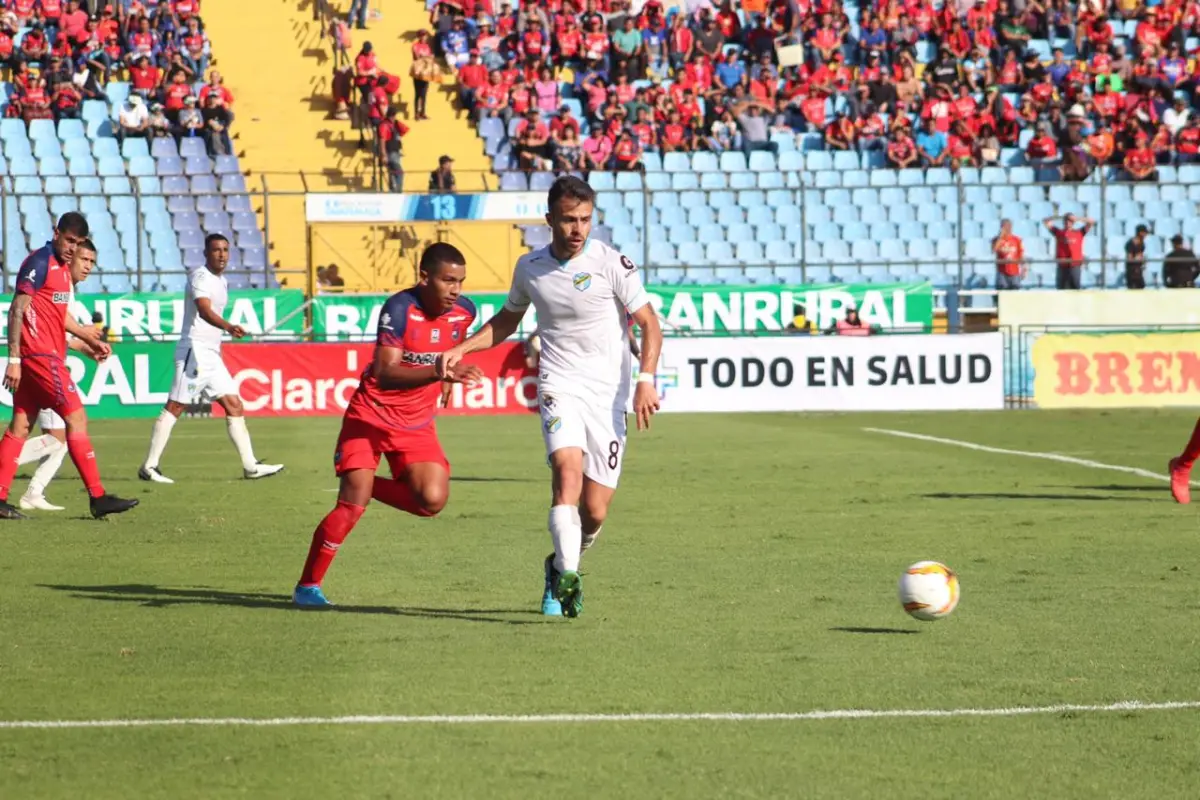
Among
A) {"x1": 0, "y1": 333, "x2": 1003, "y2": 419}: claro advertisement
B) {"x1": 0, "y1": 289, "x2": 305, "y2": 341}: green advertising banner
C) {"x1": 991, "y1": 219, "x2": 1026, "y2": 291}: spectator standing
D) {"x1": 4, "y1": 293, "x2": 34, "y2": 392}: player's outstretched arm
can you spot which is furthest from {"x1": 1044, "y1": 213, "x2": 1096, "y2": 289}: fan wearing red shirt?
{"x1": 4, "y1": 293, "x2": 34, "y2": 392}: player's outstretched arm

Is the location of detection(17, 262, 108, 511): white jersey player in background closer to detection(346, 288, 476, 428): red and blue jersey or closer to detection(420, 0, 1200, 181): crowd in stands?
detection(346, 288, 476, 428): red and blue jersey

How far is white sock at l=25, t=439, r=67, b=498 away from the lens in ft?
48.2

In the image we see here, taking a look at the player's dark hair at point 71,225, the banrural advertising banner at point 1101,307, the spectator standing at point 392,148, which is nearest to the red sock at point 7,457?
the player's dark hair at point 71,225

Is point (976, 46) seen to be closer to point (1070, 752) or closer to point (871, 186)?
point (871, 186)

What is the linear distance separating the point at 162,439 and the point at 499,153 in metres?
19.4

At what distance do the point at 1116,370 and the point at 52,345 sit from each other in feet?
67.1

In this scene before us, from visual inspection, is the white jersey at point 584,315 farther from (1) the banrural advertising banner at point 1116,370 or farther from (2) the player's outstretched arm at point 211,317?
(1) the banrural advertising banner at point 1116,370

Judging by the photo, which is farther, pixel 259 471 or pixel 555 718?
pixel 259 471

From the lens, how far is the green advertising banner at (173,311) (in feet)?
100

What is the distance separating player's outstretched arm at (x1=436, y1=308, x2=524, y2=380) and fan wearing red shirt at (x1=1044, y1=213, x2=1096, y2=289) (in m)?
25.8

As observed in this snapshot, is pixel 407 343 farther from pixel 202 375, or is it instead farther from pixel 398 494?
pixel 202 375

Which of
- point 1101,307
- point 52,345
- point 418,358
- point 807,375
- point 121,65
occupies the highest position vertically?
point 121,65

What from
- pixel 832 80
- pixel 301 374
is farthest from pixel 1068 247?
pixel 301 374

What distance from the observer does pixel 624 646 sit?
8.04 meters
